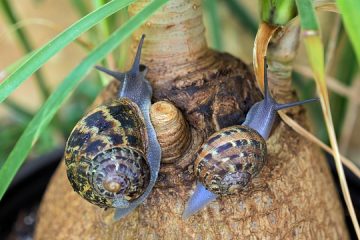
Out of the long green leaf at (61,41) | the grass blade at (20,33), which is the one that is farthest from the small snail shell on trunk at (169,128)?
the grass blade at (20,33)

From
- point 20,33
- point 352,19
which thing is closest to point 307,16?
point 352,19

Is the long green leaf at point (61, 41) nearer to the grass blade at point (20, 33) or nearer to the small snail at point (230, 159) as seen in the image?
the small snail at point (230, 159)

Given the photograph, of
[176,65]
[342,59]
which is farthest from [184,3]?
[342,59]

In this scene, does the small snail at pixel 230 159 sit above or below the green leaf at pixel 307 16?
below

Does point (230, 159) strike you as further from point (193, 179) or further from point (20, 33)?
point (20, 33)

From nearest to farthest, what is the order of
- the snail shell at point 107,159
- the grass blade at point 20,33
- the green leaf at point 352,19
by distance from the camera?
1. the green leaf at point 352,19
2. the snail shell at point 107,159
3. the grass blade at point 20,33
